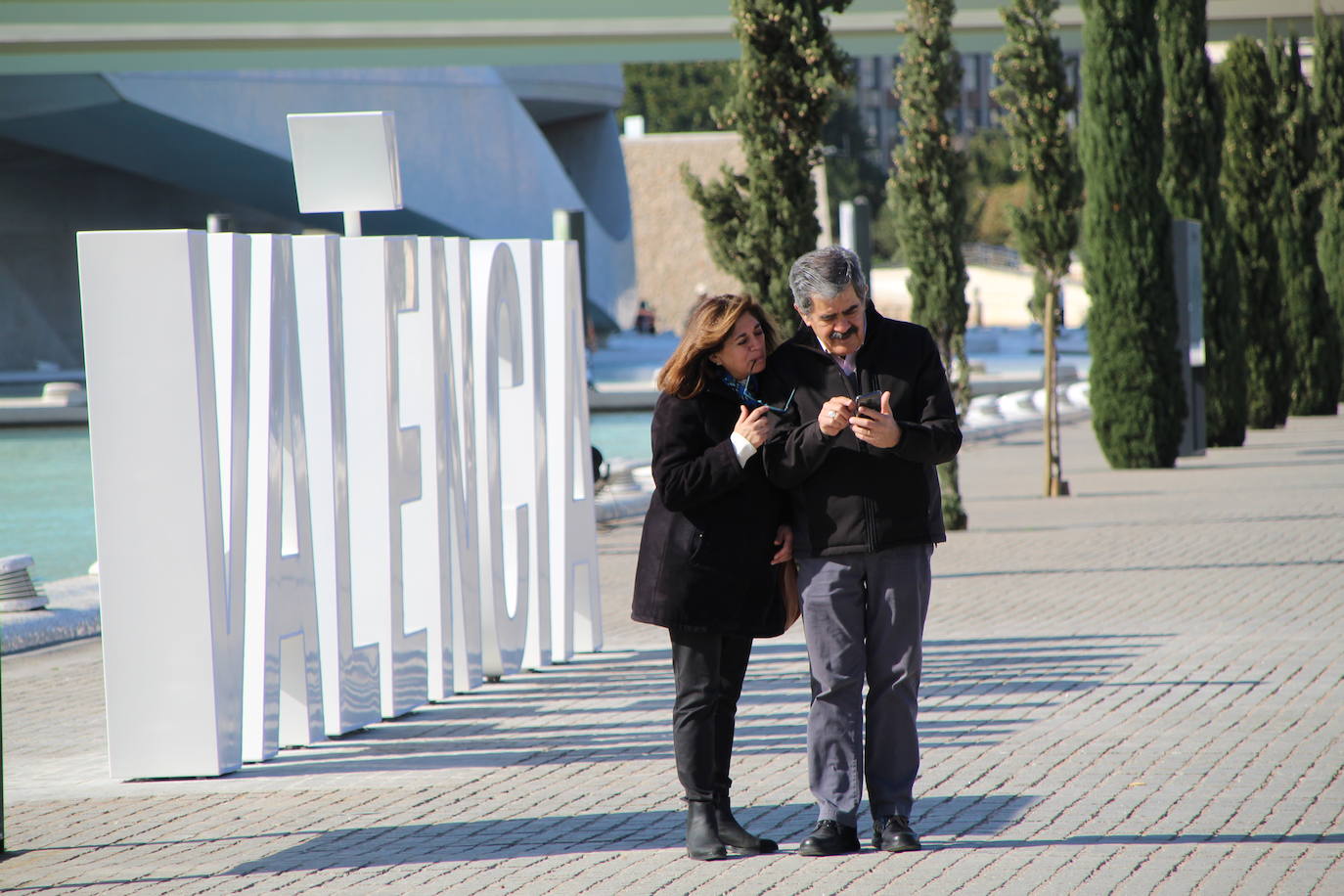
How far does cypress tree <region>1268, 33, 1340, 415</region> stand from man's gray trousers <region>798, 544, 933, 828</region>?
19057 mm

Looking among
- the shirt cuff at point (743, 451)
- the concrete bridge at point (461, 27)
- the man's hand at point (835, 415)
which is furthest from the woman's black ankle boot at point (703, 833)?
the concrete bridge at point (461, 27)

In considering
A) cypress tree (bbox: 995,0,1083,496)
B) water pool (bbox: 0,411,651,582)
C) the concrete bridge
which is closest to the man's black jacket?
water pool (bbox: 0,411,651,582)

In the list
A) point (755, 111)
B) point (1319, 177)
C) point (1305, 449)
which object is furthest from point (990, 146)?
point (755, 111)

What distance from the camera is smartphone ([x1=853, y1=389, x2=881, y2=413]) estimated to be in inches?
189

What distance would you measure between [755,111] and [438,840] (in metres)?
7.52

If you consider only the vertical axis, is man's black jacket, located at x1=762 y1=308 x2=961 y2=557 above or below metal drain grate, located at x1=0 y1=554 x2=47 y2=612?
above

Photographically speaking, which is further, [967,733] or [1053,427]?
[1053,427]

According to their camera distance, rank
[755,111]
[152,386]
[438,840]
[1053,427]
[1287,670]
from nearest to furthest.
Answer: [438,840] < [152,386] < [1287,670] < [755,111] < [1053,427]

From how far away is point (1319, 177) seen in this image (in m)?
24.4

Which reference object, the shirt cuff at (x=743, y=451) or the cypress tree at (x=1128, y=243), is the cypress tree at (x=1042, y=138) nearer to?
the cypress tree at (x=1128, y=243)

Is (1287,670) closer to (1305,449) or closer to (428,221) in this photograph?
(1305,449)

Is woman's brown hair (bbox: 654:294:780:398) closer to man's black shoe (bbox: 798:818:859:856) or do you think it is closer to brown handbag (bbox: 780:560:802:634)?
brown handbag (bbox: 780:560:802:634)

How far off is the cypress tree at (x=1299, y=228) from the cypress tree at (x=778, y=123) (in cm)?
1262

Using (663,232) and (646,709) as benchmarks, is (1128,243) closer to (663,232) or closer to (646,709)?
(646,709)
